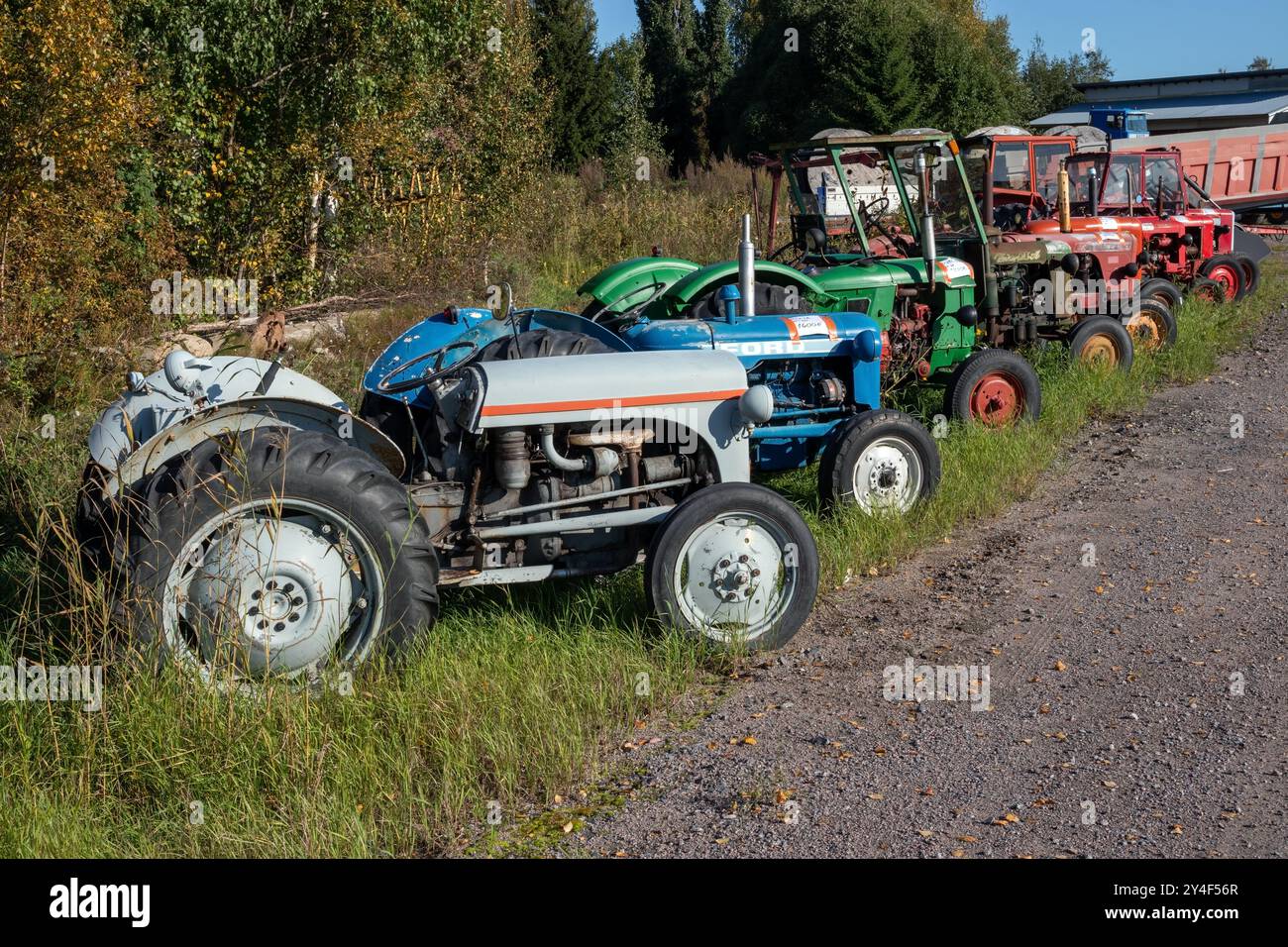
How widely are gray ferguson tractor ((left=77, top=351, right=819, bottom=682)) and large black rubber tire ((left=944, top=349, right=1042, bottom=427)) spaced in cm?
348

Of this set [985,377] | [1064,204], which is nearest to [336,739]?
[985,377]

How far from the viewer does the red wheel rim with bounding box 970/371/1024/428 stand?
878 centimetres

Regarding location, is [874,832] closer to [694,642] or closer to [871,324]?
[694,642]

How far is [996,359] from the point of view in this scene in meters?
8.77

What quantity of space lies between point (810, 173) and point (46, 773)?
7.98m

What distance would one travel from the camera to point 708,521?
521 cm

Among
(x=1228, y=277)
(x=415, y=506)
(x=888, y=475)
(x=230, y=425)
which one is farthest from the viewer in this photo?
(x=1228, y=277)

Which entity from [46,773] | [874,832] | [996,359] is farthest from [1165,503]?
[46,773]

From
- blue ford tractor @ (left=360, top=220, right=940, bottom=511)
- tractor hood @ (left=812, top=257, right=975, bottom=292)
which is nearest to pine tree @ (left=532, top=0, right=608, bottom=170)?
tractor hood @ (left=812, top=257, right=975, bottom=292)

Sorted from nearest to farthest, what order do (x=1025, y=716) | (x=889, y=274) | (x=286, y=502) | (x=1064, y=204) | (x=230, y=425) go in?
(x=286, y=502) < (x=1025, y=716) < (x=230, y=425) < (x=889, y=274) < (x=1064, y=204)

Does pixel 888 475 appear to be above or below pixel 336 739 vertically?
above

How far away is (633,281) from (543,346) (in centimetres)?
357

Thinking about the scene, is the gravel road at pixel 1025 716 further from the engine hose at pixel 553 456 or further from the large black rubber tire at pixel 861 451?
the engine hose at pixel 553 456

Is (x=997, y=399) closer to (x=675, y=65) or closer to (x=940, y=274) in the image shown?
(x=940, y=274)
